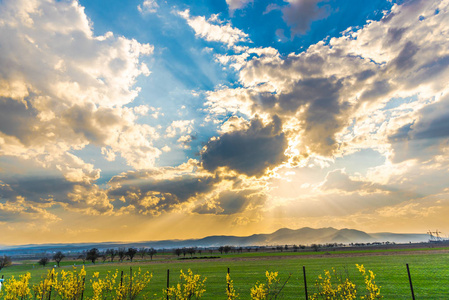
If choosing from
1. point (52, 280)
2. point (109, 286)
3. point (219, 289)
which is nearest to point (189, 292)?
point (109, 286)

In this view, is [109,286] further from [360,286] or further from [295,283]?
[360,286]

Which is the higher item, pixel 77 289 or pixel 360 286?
pixel 77 289

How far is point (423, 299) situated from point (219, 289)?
16.9 m

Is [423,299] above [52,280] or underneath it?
underneath

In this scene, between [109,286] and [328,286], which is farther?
[109,286]

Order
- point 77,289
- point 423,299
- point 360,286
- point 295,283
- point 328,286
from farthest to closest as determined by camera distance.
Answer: point 295,283 → point 360,286 → point 423,299 → point 77,289 → point 328,286

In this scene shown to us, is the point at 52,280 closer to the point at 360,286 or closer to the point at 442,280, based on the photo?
the point at 360,286

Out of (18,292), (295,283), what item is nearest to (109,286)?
(18,292)

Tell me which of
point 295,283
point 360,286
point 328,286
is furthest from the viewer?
point 295,283

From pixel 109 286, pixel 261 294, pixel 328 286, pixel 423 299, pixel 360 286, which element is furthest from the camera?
pixel 360 286

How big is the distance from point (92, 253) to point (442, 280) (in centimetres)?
10759

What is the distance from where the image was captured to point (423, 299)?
741 inches

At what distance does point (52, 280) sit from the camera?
1493 cm

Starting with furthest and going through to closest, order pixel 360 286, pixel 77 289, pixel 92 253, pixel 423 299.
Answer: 1. pixel 92 253
2. pixel 360 286
3. pixel 423 299
4. pixel 77 289
